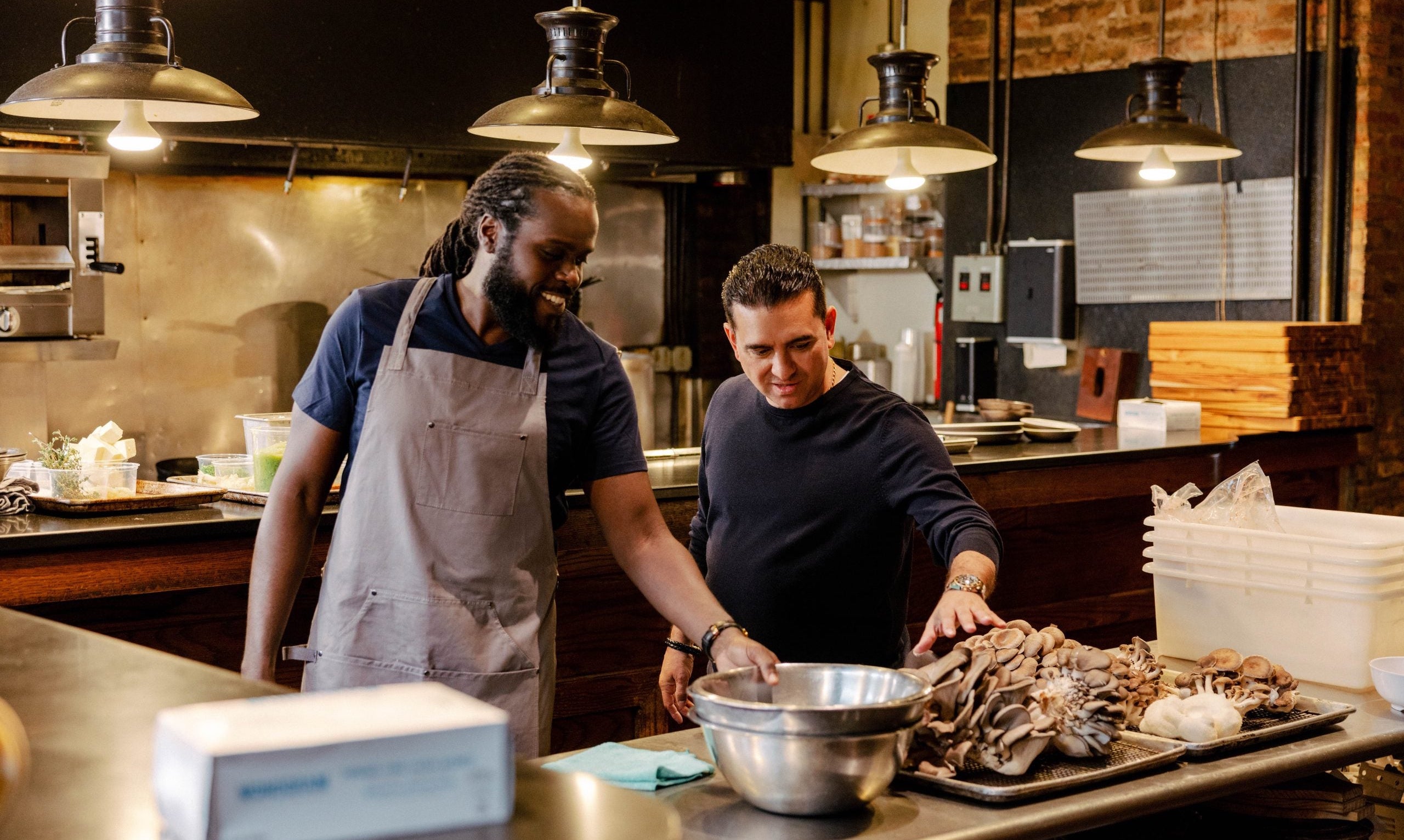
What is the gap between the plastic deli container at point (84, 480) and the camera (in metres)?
3.41

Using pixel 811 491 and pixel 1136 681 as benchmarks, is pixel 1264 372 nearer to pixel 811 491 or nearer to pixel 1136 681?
pixel 811 491

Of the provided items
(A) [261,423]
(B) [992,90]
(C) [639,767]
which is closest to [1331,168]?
(B) [992,90]

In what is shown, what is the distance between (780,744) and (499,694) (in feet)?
3.29

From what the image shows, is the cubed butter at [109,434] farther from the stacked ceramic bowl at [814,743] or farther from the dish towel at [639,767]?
the stacked ceramic bowl at [814,743]

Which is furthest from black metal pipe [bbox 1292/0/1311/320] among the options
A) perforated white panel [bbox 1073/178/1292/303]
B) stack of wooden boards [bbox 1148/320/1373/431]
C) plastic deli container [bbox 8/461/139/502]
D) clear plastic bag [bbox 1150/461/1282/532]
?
plastic deli container [bbox 8/461/139/502]

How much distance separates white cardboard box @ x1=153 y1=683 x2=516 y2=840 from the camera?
28.5 inches

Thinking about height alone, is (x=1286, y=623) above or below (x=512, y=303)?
below

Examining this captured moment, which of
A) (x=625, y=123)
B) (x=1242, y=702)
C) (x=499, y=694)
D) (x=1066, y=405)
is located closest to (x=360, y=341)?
(x=499, y=694)

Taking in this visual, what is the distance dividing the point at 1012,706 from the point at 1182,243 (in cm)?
545

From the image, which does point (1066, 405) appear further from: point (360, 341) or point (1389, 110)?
point (360, 341)

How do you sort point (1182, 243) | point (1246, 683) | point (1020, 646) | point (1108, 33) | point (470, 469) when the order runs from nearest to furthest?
point (1020, 646) < point (1246, 683) < point (470, 469) < point (1182, 243) < point (1108, 33)

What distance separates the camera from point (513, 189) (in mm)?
2410

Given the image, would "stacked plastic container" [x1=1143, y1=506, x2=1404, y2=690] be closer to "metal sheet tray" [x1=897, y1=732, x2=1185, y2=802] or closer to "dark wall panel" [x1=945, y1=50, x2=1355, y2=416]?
"metal sheet tray" [x1=897, y1=732, x2=1185, y2=802]

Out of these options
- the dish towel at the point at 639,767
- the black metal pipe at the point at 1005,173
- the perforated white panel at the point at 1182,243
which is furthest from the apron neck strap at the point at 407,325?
the black metal pipe at the point at 1005,173
